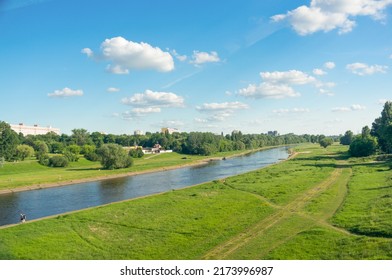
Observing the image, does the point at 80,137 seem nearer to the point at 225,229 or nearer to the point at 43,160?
the point at 43,160

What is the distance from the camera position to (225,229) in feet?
A: 70.9

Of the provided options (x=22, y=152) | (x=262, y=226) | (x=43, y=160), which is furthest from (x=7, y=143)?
(x=262, y=226)

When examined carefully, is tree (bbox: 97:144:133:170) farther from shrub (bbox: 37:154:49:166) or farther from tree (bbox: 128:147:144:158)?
tree (bbox: 128:147:144:158)

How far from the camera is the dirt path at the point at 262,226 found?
17297 millimetres

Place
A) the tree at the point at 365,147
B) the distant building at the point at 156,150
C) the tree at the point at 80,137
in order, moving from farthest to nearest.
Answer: the tree at the point at 80,137 < the distant building at the point at 156,150 < the tree at the point at 365,147

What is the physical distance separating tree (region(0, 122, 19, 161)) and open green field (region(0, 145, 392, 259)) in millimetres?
53397

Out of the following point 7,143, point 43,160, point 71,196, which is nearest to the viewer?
point 71,196

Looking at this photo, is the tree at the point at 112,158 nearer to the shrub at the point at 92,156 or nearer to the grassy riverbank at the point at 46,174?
the grassy riverbank at the point at 46,174

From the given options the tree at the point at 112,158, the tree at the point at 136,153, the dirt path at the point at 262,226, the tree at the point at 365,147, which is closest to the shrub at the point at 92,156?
the tree at the point at 136,153

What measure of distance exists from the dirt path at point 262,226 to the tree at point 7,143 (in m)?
65.9

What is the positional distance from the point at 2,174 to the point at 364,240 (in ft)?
201

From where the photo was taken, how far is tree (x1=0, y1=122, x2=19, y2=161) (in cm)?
7269

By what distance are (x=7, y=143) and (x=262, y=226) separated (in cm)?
6889

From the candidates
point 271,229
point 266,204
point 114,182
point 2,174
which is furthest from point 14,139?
point 271,229
